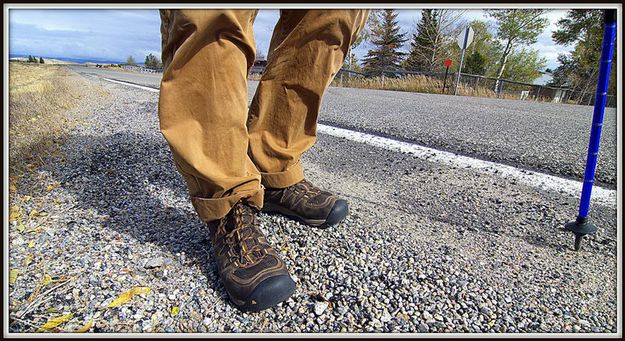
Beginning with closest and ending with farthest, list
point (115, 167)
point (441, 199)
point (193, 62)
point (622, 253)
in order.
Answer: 1. point (193, 62)
2. point (622, 253)
3. point (441, 199)
4. point (115, 167)

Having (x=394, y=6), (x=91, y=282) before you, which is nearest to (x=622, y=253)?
(x=394, y=6)

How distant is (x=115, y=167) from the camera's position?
6.70ft

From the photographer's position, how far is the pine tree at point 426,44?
78.8 feet

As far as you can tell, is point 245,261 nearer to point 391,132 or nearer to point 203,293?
point 203,293

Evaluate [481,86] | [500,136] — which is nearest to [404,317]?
[500,136]

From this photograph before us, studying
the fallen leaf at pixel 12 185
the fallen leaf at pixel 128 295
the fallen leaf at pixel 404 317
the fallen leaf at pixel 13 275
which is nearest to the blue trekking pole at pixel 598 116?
the fallen leaf at pixel 404 317

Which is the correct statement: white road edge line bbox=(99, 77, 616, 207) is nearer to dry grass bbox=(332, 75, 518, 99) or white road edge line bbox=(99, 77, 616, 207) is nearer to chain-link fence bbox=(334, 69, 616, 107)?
dry grass bbox=(332, 75, 518, 99)

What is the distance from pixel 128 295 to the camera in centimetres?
104

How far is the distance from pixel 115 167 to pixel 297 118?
1.23 meters

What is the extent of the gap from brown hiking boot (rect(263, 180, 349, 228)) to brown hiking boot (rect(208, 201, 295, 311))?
25 cm

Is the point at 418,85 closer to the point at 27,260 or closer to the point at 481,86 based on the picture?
the point at 481,86

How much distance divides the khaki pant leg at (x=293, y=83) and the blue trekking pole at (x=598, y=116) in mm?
842

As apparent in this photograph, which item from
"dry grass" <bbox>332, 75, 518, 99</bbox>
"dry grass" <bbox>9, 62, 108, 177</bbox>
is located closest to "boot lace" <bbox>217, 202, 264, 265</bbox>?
"dry grass" <bbox>9, 62, 108, 177</bbox>

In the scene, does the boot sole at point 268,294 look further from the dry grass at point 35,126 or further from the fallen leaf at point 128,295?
the dry grass at point 35,126
